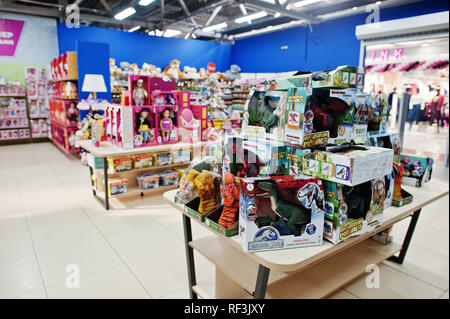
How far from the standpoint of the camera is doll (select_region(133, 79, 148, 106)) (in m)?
3.99

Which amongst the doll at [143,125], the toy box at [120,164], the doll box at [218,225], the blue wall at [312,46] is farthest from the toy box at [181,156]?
the blue wall at [312,46]

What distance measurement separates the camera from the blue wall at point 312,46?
26.1 feet

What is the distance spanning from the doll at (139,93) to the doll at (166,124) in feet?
1.09

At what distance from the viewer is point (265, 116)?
1791 mm

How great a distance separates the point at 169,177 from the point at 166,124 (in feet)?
2.61

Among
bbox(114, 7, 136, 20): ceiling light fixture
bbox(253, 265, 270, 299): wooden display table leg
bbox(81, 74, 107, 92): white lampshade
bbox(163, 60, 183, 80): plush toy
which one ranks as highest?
bbox(114, 7, 136, 20): ceiling light fixture

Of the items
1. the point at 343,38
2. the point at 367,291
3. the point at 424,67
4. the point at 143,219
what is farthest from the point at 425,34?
the point at 143,219

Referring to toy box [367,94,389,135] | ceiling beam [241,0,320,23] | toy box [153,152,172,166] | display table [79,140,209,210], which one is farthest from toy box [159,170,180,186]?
ceiling beam [241,0,320,23]

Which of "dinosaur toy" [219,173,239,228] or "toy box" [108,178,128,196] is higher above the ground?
"dinosaur toy" [219,173,239,228]

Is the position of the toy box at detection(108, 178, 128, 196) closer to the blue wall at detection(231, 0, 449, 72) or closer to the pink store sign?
the pink store sign

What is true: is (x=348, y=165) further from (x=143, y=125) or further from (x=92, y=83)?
(x=92, y=83)

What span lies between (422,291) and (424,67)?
11.8 meters

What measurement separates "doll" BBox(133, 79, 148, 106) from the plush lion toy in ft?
8.38

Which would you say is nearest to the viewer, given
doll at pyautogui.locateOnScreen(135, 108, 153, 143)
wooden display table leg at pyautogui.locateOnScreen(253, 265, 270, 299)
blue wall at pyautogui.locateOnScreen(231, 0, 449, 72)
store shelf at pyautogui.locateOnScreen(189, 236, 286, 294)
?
wooden display table leg at pyautogui.locateOnScreen(253, 265, 270, 299)
